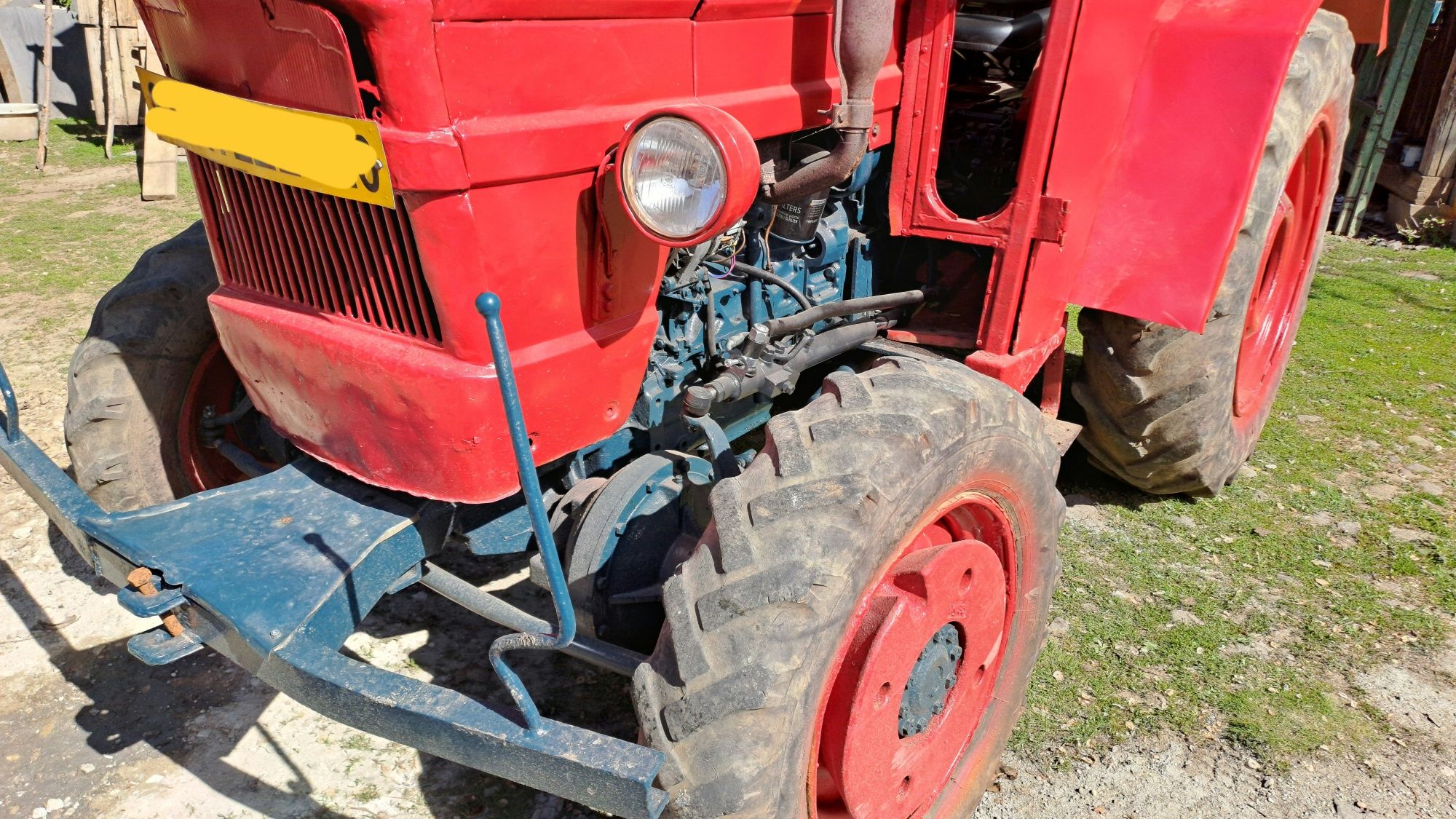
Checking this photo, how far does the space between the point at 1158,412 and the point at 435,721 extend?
8.06 ft

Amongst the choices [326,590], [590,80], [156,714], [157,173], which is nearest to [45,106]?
[157,173]

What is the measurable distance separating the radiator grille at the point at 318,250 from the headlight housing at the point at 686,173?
0.42m

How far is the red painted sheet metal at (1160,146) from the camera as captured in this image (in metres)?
2.54

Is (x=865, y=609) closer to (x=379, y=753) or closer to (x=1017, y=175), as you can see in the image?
(x=1017, y=175)

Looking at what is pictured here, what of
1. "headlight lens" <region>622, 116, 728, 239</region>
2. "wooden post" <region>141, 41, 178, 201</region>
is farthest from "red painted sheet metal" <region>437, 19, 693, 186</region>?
"wooden post" <region>141, 41, 178, 201</region>

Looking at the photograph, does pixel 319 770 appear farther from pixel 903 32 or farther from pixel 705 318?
pixel 903 32

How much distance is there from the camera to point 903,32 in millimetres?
2619

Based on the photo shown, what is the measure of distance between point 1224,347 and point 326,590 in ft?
8.79

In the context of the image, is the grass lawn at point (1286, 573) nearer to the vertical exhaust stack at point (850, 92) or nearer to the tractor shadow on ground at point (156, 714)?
the vertical exhaust stack at point (850, 92)

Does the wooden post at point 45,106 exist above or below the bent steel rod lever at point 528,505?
below

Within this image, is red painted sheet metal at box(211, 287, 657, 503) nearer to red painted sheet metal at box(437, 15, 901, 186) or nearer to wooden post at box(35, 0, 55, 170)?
red painted sheet metal at box(437, 15, 901, 186)

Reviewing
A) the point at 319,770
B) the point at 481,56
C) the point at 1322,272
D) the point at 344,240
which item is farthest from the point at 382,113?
the point at 1322,272

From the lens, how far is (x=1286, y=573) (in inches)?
135

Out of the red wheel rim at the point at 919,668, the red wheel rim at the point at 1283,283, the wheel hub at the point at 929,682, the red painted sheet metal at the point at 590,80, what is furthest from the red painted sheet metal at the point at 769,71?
the red wheel rim at the point at 1283,283
